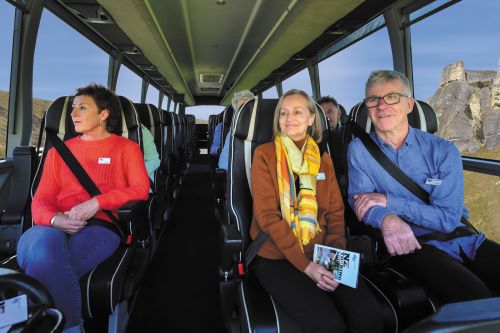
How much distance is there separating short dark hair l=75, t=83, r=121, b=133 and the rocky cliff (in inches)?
105

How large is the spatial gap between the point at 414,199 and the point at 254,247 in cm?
88

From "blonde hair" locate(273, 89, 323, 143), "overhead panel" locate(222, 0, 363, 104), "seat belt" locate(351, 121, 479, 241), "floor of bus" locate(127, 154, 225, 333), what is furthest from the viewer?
"overhead panel" locate(222, 0, 363, 104)

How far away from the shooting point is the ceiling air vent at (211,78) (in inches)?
471

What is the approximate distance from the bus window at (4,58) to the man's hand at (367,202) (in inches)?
137

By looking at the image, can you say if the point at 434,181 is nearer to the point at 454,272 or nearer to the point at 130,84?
the point at 454,272

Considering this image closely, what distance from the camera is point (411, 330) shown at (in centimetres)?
56

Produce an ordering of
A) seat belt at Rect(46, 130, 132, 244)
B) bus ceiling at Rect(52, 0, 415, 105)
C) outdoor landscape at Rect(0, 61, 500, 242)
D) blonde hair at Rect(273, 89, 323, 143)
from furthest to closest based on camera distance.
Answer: bus ceiling at Rect(52, 0, 415, 105)
outdoor landscape at Rect(0, 61, 500, 242)
seat belt at Rect(46, 130, 132, 244)
blonde hair at Rect(273, 89, 323, 143)

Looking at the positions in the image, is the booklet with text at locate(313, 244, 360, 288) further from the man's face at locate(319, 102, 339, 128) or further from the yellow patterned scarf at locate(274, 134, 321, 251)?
the man's face at locate(319, 102, 339, 128)

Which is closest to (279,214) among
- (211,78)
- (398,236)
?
(398,236)

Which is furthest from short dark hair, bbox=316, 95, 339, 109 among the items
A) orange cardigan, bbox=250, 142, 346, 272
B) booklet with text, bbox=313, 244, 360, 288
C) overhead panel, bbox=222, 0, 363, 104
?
booklet with text, bbox=313, 244, 360, 288

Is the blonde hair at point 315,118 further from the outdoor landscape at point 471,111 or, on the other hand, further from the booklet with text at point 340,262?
the outdoor landscape at point 471,111

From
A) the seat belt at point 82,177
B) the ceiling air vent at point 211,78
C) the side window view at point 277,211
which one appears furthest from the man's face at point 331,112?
the ceiling air vent at point 211,78

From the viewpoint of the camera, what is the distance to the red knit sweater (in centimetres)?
200

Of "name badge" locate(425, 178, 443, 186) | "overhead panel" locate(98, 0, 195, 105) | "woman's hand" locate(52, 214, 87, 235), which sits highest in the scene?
"overhead panel" locate(98, 0, 195, 105)
